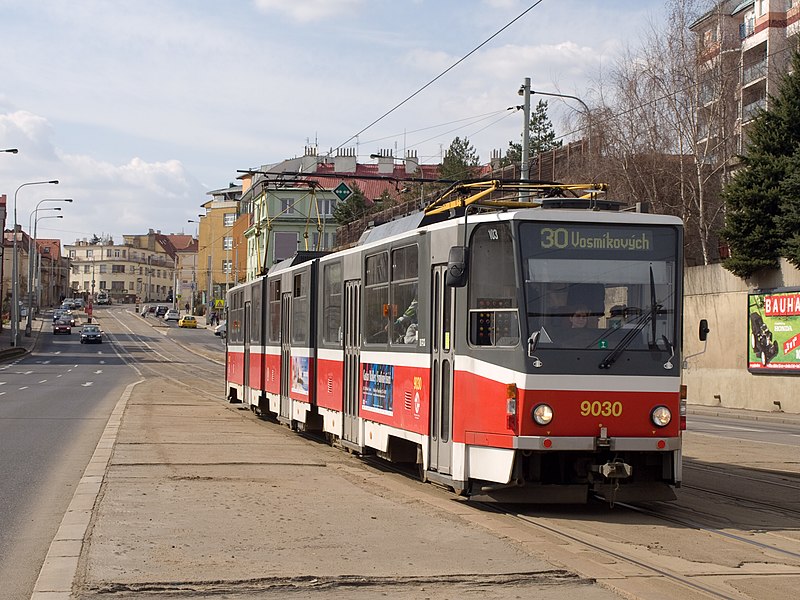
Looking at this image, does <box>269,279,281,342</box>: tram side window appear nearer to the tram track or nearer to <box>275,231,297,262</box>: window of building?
the tram track

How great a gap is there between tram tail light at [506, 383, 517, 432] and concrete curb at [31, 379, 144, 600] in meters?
3.83

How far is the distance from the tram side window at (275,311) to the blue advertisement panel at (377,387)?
6.72 m

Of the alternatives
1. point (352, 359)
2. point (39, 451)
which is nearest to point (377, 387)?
point (352, 359)

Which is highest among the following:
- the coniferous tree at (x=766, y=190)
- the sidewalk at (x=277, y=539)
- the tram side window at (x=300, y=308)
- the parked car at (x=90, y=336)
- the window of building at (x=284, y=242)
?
the window of building at (x=284, y=242)

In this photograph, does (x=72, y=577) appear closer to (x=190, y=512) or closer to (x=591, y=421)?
(x=190, y=512)

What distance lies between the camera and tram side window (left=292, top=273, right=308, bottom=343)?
18.6 meters

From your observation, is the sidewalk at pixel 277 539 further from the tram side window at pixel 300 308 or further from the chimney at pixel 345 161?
the chimney at pixel 345 161

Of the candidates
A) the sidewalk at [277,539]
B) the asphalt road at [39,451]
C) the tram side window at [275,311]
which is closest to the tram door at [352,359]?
the sidewalk at [277,539]

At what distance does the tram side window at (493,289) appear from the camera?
35.8 feet

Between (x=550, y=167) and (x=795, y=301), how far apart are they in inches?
704

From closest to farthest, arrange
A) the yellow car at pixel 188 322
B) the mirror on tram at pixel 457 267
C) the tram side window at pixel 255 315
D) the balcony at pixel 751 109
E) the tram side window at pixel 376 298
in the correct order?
the mirror on tram at pixel 457 267 < the tram side window at pixel 376 298 < the tram side window at pixel 255 315 < the balcony at pixel 751 109 < the yellow car at pixel 188 322

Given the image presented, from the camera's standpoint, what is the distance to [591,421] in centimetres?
1068

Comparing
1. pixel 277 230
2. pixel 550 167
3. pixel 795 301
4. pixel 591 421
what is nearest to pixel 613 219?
pixel 591 421

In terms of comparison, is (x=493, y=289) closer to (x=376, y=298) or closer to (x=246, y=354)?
(x=376, y=298)
